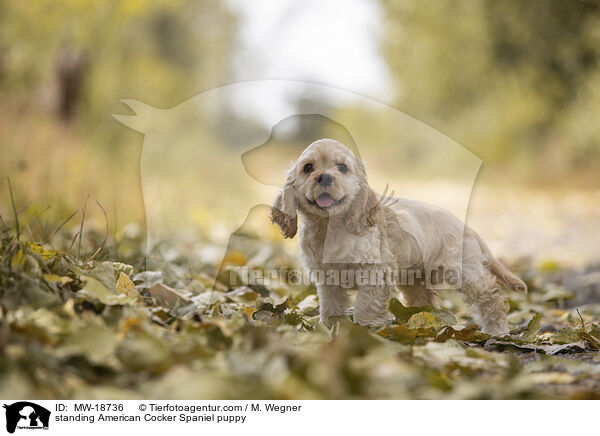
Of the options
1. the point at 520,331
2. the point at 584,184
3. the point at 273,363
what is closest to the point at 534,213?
the point at 584,184

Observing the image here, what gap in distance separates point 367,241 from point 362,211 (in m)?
0.17

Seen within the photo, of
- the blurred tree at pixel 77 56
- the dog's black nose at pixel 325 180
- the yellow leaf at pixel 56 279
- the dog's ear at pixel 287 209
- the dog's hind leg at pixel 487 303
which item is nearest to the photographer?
the yellow leaf at pixel 56 279

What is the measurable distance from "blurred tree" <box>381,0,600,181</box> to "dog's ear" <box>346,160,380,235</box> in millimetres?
14440

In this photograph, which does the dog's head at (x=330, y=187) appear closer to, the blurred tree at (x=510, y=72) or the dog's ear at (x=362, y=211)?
the dog's ear at (x=362, y=211)

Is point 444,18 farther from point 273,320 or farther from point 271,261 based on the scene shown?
point 273,320

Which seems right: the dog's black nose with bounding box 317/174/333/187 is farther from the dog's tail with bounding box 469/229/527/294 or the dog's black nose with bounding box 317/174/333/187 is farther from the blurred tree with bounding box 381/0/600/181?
the blurred tree with bounding box 381/0/600/181

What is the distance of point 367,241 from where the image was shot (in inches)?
131

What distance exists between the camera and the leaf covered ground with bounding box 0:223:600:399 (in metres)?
1.87

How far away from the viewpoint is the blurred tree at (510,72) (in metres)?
17.5

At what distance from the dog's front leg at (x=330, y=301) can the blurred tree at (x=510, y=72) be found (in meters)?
14.5

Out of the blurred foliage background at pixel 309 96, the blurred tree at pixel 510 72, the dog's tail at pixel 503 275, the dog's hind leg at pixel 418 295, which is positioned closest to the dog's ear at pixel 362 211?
the blurred foliage background at pixel 309 96
